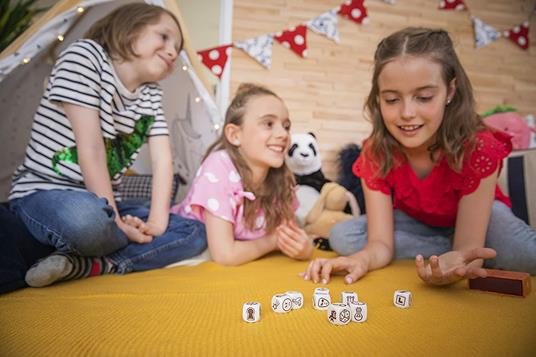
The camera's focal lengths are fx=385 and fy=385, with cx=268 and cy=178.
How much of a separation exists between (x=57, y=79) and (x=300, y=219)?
1142mm

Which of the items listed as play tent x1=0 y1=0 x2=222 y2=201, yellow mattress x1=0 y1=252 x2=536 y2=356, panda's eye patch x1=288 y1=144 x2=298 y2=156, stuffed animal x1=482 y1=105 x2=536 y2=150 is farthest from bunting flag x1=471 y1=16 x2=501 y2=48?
yellow mattress x1=0 y1=252 x2=536 y2=356

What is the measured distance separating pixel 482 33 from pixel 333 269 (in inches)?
102

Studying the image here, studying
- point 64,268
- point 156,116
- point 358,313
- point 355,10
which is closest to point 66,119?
point 156,116

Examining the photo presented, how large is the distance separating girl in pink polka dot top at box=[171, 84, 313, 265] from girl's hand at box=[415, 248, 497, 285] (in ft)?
1.37

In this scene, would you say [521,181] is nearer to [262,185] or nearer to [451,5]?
[262,185]

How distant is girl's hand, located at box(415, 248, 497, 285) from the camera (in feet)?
2.24

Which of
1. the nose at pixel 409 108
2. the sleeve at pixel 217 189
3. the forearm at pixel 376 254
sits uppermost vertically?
the nose at pixel 409 108

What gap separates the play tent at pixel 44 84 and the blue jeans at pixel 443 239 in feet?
2.59

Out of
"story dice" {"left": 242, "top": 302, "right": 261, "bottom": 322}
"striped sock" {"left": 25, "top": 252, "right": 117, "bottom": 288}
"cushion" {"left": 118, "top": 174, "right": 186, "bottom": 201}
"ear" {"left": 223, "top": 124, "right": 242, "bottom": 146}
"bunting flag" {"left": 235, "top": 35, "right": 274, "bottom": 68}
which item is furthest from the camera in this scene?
"bunting flag" {"left": 235, "top": 35, "right": 274, "bottom": 68}

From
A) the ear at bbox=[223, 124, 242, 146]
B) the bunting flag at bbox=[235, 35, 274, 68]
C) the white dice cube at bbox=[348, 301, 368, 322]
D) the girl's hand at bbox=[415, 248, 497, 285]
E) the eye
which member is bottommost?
the white dice cube at bbox=[348, 301, 368, 322]

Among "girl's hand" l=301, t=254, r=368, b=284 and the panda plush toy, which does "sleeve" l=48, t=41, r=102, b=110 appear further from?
the panda plush toy

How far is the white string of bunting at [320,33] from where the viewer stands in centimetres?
219

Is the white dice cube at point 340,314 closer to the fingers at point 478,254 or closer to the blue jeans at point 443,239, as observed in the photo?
the fingers at point 478,254

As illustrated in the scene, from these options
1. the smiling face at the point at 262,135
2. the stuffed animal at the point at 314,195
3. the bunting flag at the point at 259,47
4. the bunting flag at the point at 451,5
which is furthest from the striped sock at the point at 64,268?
the bunting flag at the point at 451,5
